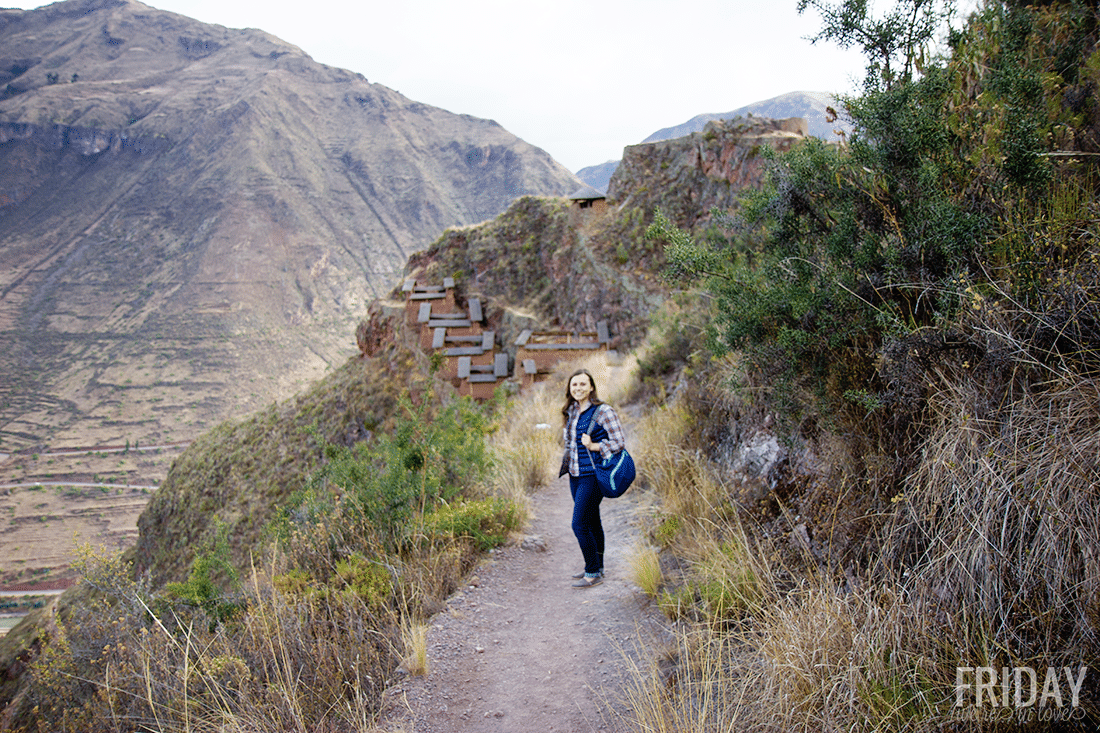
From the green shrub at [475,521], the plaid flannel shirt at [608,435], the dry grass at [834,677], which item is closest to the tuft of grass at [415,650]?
the green shrub at [475,521]

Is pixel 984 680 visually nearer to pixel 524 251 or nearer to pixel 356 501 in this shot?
pixel 356 501

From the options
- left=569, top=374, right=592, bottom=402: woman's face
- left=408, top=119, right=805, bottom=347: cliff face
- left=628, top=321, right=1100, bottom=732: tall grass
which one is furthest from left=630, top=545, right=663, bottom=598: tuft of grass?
left=408, top=119, right=805, bottom=347: cliff face

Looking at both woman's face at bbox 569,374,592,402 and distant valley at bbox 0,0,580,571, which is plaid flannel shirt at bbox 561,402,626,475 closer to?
woman's face at bbox 569,374,592,402

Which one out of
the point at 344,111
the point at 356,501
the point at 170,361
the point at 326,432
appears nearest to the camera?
the point at 356,501

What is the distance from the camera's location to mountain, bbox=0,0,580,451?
202ft

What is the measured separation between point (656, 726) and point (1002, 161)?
2743mm

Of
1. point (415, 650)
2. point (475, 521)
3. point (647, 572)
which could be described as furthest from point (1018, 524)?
point (475, 521)

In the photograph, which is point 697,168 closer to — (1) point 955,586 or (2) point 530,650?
(2) point 530,650

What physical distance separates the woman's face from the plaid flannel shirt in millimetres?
134

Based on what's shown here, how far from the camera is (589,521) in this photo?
3.96 m

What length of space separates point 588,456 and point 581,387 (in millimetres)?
518

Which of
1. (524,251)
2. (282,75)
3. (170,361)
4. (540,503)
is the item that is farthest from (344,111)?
(540,503)

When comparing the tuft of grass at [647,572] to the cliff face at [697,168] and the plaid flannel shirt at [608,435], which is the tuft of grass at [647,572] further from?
the cliff face at [697,168]

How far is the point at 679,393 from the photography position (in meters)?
5.77
